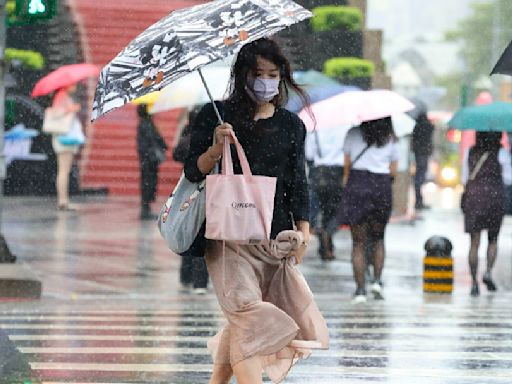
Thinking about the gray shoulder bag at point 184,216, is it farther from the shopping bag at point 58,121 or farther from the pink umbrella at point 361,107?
the shopping bag at point 58,121

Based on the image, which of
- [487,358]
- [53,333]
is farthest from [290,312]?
[53,333]

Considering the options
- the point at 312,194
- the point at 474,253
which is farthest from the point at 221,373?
the point at 312,194

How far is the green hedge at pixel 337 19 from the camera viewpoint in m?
30.7

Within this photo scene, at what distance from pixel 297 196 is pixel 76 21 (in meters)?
26.5

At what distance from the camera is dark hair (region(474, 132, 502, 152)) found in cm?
1580

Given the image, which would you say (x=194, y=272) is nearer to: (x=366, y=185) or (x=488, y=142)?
(x=366, y=185)

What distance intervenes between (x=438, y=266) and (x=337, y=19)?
1569cm

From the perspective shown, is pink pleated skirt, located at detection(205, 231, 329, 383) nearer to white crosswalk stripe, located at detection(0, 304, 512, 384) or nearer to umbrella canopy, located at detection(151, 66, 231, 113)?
white crosswalk stripe, located at detection(0, 304, 512, 384)

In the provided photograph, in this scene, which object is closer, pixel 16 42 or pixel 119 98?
pixel 119 98

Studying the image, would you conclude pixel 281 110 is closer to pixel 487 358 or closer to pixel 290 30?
pixel 487 358

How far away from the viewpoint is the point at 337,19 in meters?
31.0

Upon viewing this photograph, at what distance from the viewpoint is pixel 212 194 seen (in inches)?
288

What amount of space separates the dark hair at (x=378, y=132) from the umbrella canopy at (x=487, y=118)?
141cm

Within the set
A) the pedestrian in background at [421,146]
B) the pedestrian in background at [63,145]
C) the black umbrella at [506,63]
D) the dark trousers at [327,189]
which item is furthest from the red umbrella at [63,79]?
the black umbrella at [506,63]
